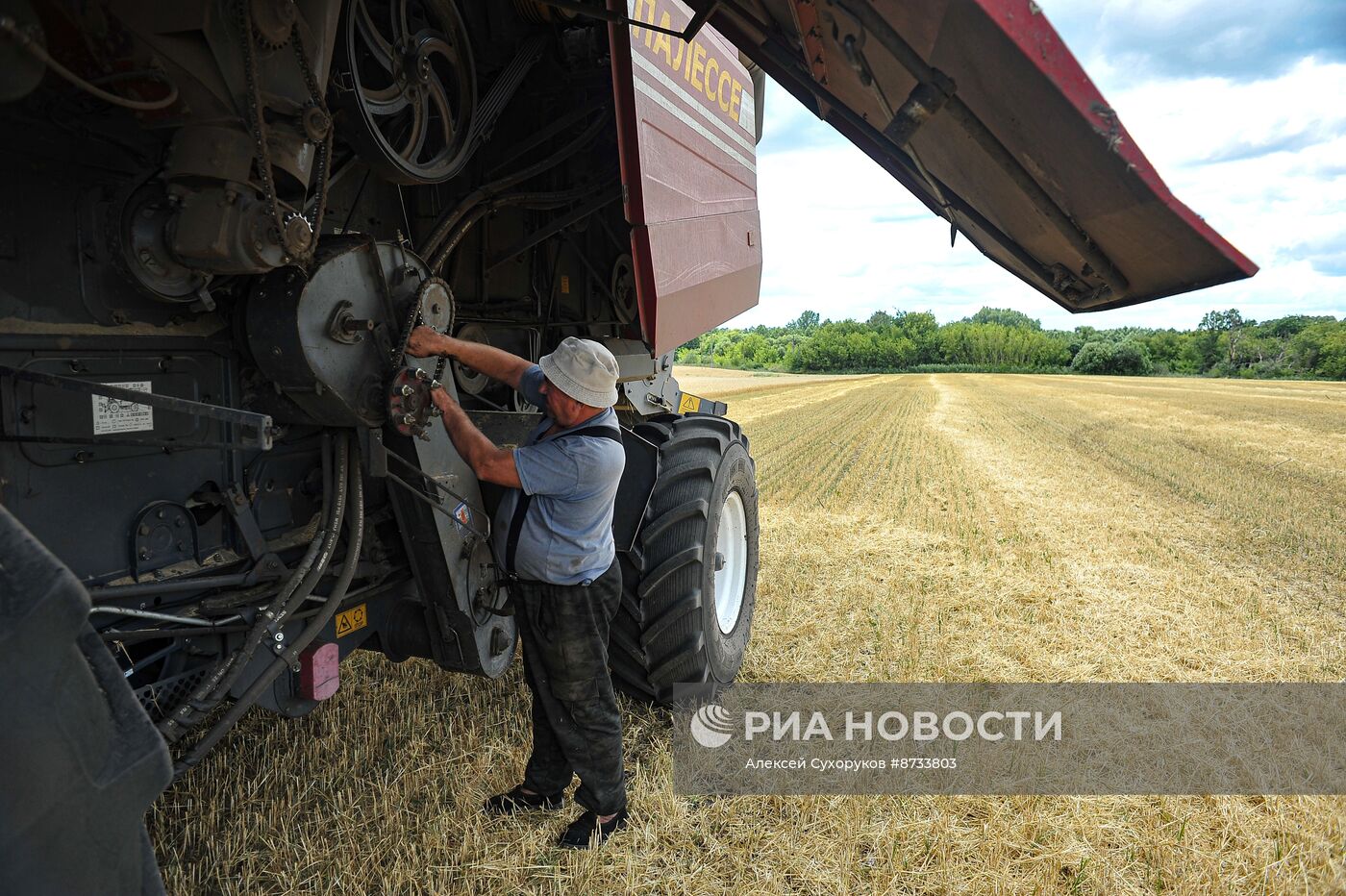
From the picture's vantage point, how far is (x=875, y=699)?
11.8ft

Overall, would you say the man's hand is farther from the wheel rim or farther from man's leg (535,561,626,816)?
the wheel rim

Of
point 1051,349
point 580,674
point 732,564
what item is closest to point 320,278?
point 580,674

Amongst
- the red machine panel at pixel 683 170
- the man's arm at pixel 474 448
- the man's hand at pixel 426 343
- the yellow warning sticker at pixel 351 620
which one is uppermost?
the red machine panel at pixel 683 170

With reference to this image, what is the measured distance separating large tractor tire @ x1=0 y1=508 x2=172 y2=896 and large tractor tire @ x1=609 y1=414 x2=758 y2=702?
2.05m

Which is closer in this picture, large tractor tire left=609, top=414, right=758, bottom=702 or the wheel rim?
large tractor tire left=609, top=414, right=758, bottom=702

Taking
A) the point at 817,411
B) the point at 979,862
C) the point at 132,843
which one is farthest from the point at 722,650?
the point at 817,411

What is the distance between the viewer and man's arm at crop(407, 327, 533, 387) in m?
2.26

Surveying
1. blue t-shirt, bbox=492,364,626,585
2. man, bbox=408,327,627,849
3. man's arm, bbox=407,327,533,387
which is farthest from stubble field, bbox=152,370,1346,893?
man's arm, bbox=407,327,533,387

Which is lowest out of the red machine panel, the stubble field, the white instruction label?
the stubble field

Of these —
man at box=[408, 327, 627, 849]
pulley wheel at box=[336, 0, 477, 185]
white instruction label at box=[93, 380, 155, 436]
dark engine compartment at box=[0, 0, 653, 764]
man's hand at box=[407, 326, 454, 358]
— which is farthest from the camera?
man at box=[408, 327, 627, 849]

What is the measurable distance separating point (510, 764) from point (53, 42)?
2.53 meters

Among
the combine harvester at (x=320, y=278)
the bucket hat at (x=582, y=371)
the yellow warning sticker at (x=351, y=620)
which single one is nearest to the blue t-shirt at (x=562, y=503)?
the bucket hat at (x=582, y=371)

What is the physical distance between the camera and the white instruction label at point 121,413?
178 cm

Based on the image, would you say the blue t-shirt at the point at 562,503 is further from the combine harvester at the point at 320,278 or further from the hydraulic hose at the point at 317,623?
the hydraulic hose at the point at 317,623
